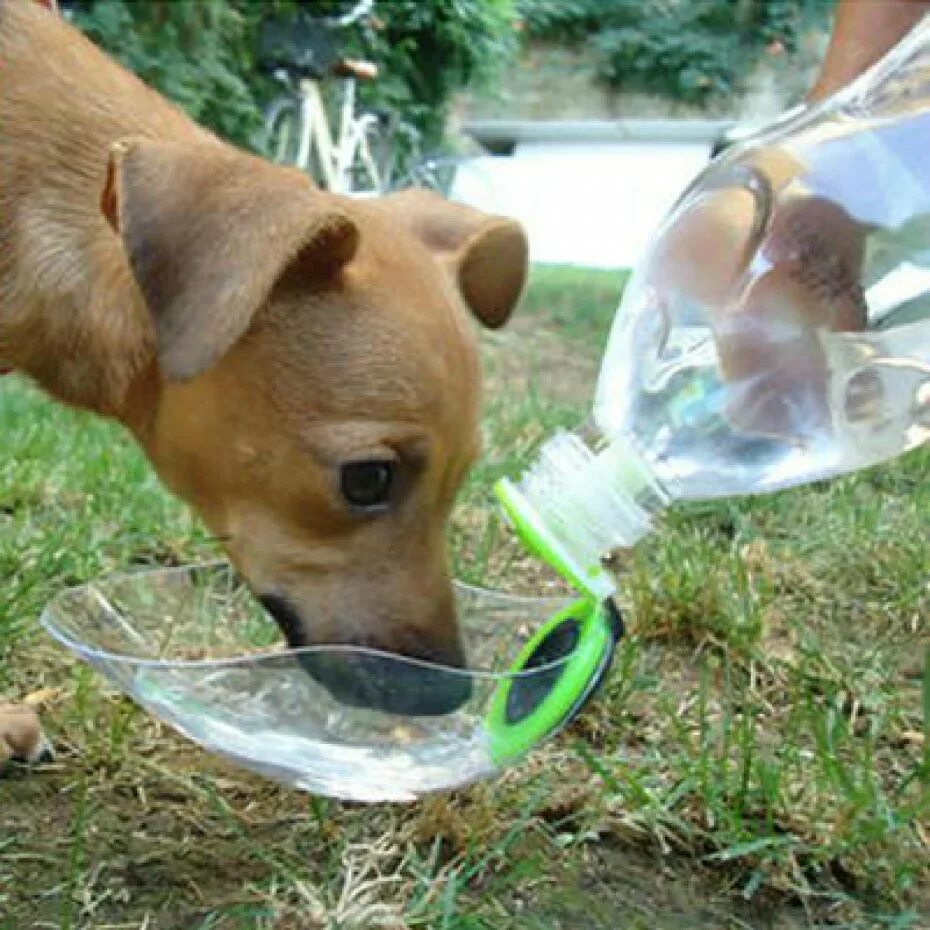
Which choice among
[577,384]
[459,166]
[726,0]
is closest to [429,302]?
[577,384]

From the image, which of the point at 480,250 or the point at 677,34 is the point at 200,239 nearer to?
the point at 480,250

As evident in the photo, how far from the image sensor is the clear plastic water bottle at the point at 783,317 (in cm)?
216

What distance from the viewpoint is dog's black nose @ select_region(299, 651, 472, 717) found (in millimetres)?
1868

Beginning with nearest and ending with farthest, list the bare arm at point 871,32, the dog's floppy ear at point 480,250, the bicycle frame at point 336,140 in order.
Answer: the dog's floppy ear at point 480,250 < the bare arm at point 871,32 < the bicycle frame at point 336,140

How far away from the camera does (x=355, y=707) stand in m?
1.91

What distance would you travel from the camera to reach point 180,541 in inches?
115

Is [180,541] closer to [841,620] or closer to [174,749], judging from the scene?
[174,749]

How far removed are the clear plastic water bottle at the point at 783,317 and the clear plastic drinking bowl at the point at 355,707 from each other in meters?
0.32

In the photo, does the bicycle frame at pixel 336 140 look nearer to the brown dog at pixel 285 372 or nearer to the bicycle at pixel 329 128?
the bicycle at pixel 329 128

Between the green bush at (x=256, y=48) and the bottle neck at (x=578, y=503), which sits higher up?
the bottle neck at (x=578, y=503)

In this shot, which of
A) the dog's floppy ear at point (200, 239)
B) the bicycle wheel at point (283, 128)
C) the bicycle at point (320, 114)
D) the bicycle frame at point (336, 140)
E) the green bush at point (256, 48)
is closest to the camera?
the dog's floppy ear at point (200, 239)

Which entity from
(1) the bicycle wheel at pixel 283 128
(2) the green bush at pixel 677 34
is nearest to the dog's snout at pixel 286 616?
(1) the bicycle wheel at pixel 283 128

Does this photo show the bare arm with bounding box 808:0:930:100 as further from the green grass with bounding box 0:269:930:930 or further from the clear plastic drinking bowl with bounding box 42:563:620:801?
the clear plastic drinking bowl with bounding box 42:563:620:801

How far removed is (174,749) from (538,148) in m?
14.2
